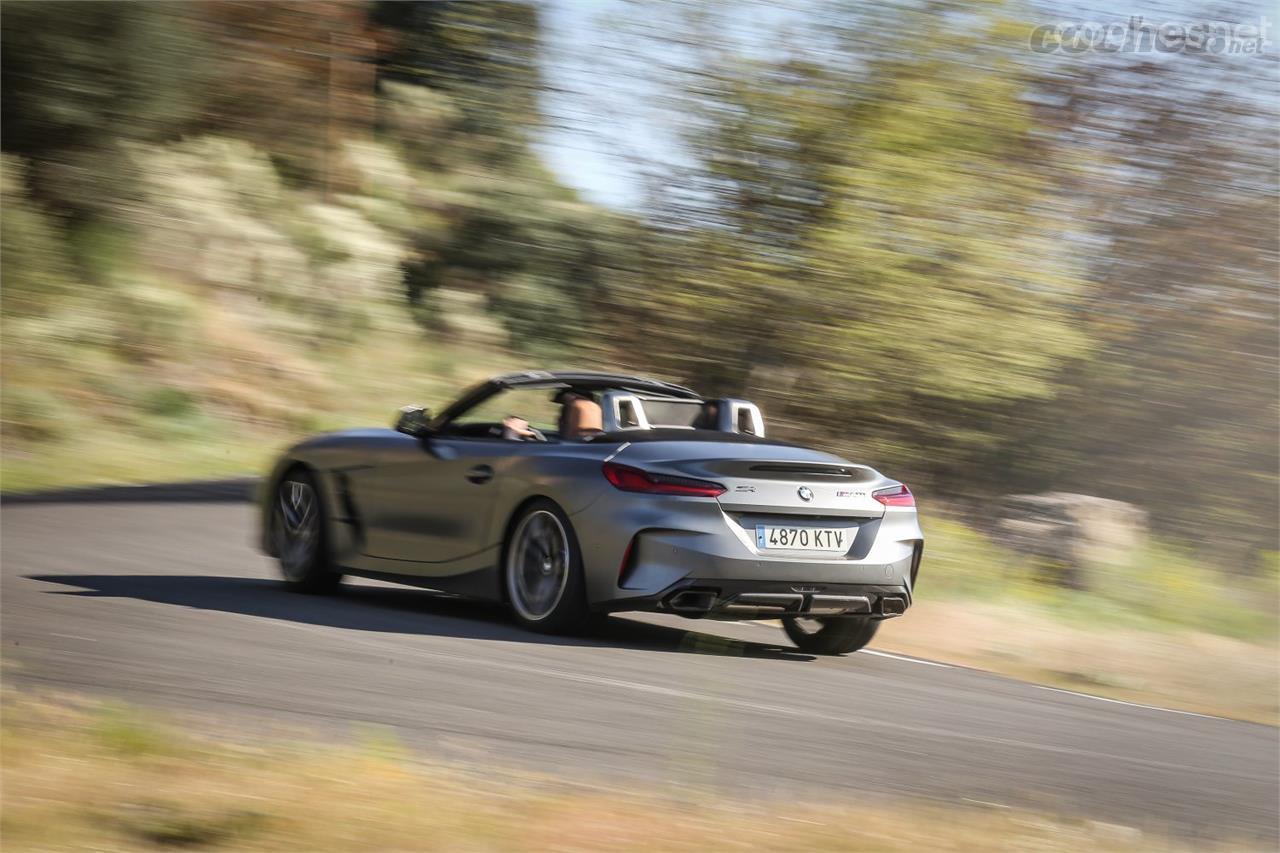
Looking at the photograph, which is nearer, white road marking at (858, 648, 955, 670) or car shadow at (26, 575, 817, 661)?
car shadow at (26, 575, 817, 661)

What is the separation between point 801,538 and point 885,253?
10043 mm

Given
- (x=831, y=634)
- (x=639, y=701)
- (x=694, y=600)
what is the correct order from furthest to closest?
(x=831, y=634), (x=694, y=600), (x=639, y=701)

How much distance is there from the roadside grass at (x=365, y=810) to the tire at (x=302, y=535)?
435 centimetres

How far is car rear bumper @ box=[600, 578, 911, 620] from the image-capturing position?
298 inches

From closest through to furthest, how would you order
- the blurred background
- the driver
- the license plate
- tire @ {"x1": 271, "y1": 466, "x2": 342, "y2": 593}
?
the license plate
the driver
tire @ {"x1": 271, "y1": 466, "x2": 342, "y2": 593}
the blurred background

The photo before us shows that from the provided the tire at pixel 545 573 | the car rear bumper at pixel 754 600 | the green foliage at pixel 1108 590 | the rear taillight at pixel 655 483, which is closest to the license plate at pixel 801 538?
the car rear bumper at pixel 754 600

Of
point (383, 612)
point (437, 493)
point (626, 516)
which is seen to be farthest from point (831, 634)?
point (383, 612)

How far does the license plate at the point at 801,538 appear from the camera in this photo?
7703 millimetres

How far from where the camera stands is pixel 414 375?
25.1 m

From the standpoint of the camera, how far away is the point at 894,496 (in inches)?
327

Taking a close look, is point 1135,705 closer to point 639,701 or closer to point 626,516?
point 626,516

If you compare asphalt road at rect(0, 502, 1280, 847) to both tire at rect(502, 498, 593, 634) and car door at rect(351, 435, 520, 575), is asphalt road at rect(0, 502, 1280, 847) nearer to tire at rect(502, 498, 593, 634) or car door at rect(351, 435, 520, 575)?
tire at rect(502, 498, 593, 634)

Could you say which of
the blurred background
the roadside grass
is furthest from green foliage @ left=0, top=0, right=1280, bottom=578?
the roadside grass

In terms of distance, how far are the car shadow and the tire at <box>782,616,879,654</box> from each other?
116mm
